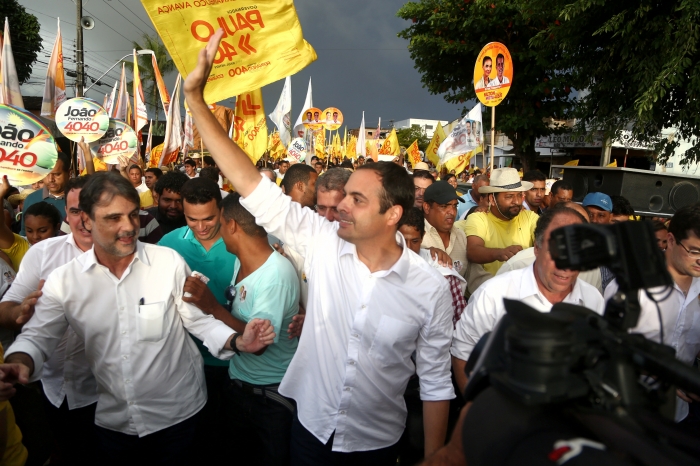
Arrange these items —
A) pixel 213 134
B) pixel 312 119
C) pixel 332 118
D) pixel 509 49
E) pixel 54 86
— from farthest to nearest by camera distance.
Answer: pixel 332 118 < pixel 509 49 < pixel 312 119 < pixel 54 86 < pixel 213 134

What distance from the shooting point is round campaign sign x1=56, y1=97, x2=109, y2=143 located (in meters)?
7.04

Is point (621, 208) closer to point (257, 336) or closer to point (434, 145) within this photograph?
point (257, 336)

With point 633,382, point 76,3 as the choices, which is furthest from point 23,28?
point 633,382

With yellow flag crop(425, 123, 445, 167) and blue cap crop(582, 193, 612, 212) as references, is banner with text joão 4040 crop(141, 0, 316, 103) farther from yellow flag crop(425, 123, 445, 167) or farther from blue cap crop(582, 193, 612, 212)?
yellow flag crop(425, 123, 445, 167)

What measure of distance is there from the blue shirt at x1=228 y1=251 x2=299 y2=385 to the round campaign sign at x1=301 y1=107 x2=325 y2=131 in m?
14.7

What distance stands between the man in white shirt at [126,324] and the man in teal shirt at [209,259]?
2.15ft

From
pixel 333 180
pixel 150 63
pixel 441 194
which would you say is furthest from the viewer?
pixel 150 63

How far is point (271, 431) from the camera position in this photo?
2648 millimetres

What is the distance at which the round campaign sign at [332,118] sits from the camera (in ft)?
63.5

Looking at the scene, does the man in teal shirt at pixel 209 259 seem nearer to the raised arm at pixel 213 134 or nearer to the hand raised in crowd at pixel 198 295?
the hand raised in crowd at pixel 198 295

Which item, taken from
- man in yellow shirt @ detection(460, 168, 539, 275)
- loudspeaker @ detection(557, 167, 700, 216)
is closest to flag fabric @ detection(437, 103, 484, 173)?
loudspeaker @ detection(557, 167, 700, 216)

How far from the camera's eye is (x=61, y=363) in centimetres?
280

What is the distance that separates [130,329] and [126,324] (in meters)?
0.03

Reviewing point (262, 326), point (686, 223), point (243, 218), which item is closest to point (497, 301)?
point (262, 326)
